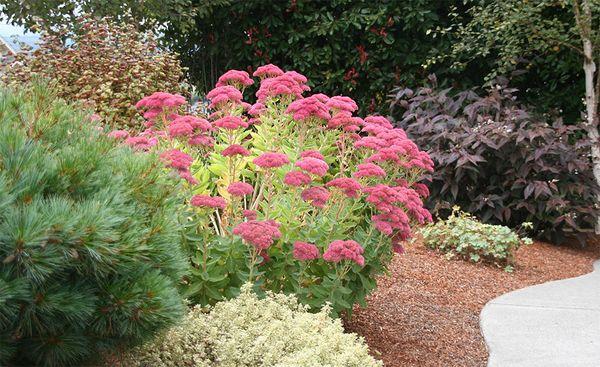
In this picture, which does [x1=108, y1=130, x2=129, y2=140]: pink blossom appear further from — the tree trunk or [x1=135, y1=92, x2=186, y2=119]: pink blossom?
the tree trunk

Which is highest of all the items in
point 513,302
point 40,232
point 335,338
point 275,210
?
point 40,232

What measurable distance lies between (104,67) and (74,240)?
6066mm

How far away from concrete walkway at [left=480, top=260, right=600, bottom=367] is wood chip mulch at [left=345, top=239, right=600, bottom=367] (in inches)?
5.1

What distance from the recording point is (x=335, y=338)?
10.4ft

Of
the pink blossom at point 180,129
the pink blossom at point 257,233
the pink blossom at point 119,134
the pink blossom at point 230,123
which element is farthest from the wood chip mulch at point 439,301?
the pink blossom at point 119,134

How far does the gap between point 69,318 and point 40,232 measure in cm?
34

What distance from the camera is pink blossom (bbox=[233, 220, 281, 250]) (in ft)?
11.5

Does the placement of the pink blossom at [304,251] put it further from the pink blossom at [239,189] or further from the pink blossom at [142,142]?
the pink blossom at [142,142]

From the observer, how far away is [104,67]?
7.91m

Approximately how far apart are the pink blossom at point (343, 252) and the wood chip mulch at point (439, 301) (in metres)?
0.81

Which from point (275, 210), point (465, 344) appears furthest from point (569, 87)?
point (275, 210)

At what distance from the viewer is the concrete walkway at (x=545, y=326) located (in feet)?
13.7

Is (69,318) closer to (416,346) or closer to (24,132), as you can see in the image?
(24,132)

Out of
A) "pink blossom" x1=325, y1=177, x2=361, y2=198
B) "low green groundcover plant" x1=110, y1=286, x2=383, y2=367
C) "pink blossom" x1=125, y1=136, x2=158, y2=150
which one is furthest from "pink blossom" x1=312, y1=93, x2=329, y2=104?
"low green groundcover plant" x1=110, y1=286, x2=383, y2=367
